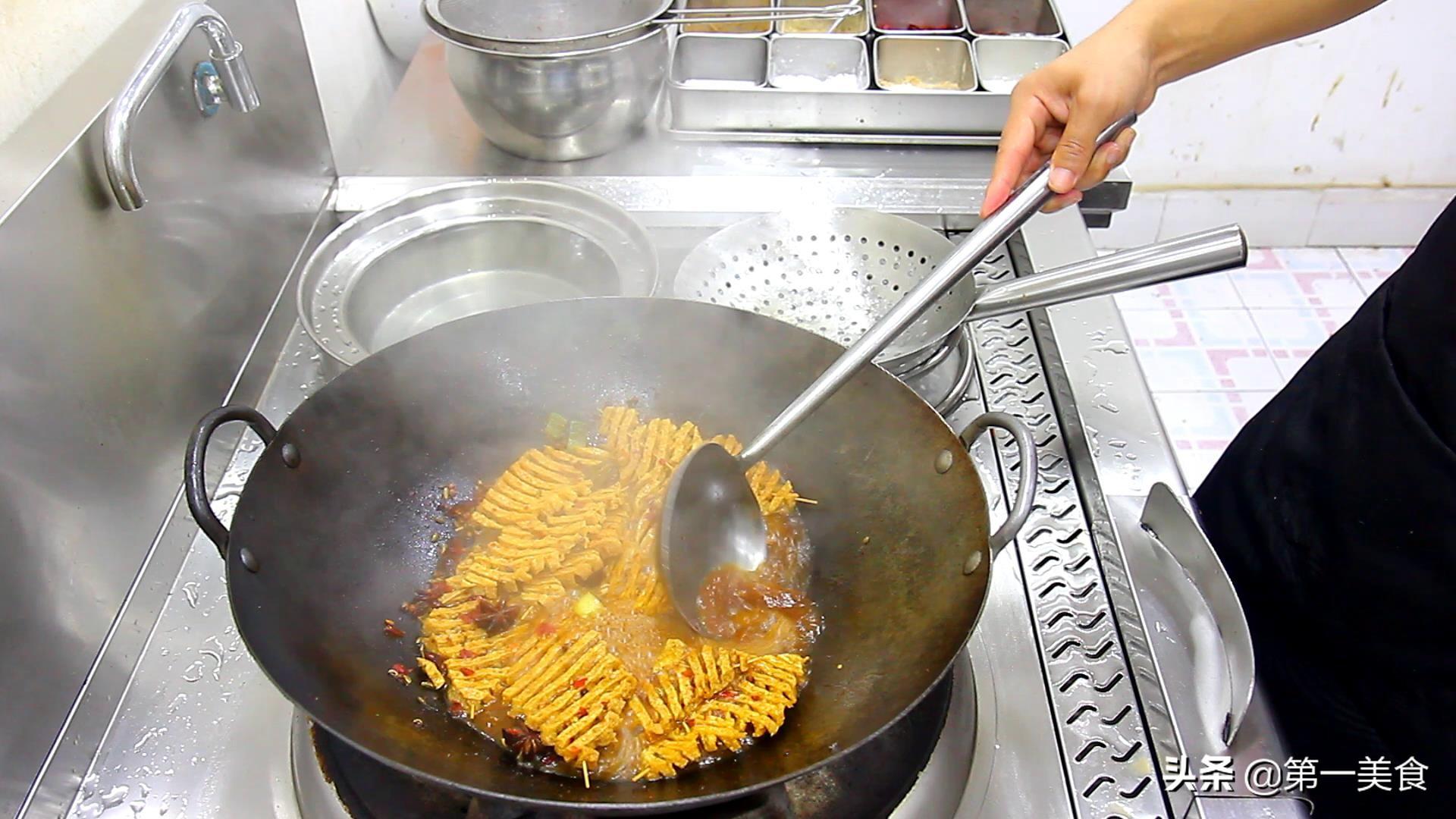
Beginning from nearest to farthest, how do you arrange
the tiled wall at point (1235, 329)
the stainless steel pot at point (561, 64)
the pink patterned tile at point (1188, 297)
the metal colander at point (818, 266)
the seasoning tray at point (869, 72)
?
the metal colander at point (818, 266) < the stainless steel pot at point (561, 64) < the seasoning tray at point (869, 72) < the tiled wall at point (1235, 329) < the pink patterned tile at point (1188, 297)

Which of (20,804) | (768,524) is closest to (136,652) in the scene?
(20,804)

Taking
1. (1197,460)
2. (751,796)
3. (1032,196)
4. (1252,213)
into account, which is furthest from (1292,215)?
(751,796)

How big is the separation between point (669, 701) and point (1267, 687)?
3.65 feet

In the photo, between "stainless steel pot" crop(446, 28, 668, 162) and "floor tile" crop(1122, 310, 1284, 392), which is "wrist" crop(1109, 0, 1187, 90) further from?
"floor tile" crop(1122, 310, 1284, 392)

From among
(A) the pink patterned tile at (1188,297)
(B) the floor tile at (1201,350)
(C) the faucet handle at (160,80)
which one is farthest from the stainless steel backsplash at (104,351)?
(A) the pink patterned tile at (1188,297)

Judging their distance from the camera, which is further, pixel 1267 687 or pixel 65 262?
pixel 1267 687

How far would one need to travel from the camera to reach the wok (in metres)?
0.97

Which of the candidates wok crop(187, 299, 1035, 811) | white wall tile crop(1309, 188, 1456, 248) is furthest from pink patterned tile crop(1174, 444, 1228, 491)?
wok crop(187, 299, 1035, 811)

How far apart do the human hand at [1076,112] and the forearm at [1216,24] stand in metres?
0.02

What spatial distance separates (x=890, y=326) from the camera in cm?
117

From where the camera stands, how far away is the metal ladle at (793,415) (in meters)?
1.17

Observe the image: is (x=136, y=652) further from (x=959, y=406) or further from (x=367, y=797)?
(x=959, y=406)

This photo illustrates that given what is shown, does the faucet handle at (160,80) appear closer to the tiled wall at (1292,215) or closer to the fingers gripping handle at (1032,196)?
the fingers gripping handle at (1032,196)

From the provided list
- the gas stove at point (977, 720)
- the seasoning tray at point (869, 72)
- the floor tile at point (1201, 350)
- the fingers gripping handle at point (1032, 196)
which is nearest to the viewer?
the gas stove at point (977, 720)
